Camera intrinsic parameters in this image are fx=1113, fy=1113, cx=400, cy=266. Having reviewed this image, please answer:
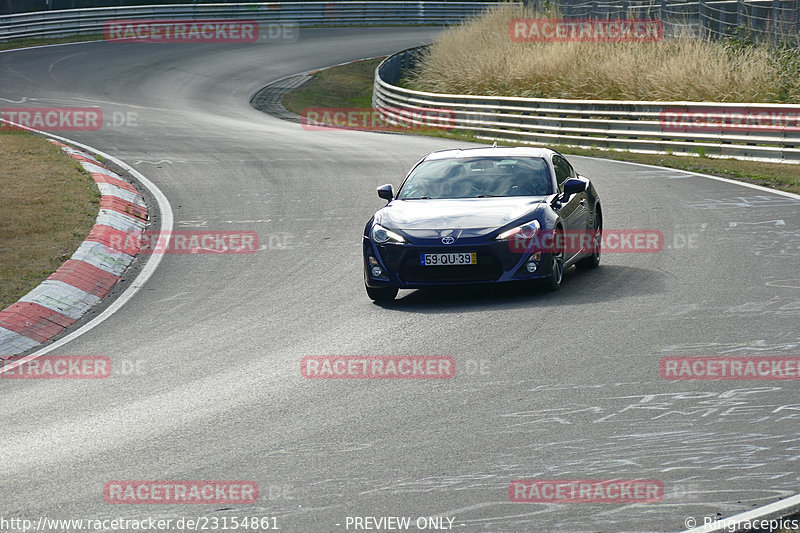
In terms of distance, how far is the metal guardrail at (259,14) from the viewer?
47.0 meters

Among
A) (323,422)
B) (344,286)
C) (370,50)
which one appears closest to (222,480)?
(323,422)

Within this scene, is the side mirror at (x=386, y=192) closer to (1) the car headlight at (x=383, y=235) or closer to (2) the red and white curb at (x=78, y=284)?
(1) the car headlight at (x=383, y=235)

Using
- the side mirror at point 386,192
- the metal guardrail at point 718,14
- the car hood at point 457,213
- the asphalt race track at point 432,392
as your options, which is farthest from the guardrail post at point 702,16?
the side mirror at point 386,192

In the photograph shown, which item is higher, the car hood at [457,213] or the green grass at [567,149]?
the car hood at [457,213]

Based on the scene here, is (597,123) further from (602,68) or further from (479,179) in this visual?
(479,179)

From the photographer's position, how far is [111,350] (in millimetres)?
9438

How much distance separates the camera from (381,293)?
10.7 m

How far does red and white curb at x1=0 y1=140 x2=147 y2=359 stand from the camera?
10242 millimetres

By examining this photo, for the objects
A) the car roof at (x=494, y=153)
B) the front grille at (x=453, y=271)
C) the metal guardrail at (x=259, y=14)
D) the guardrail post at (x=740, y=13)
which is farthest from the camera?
the metal guardrail at (x=259, y=14)

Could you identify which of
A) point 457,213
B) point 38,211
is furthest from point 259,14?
point 457,213

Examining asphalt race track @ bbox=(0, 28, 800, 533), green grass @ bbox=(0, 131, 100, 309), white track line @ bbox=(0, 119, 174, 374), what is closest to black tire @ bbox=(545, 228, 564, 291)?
asphalt race track @ bbox=(0, 28, 800, 533)

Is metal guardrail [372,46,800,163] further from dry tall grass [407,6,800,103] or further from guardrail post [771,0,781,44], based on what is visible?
guardrail post [771,0,781,44]

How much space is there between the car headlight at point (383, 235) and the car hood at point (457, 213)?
74mm

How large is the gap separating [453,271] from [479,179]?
1655 millimetres
